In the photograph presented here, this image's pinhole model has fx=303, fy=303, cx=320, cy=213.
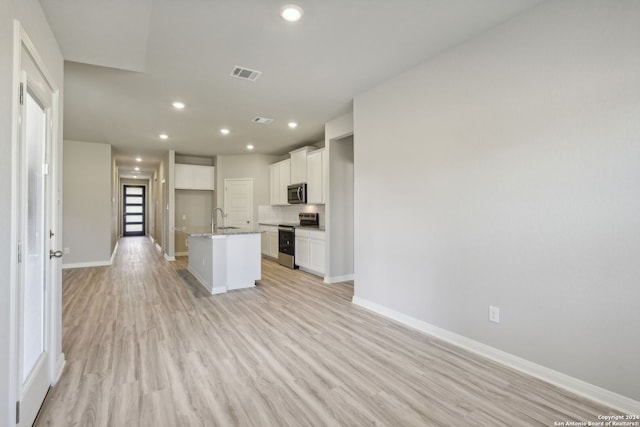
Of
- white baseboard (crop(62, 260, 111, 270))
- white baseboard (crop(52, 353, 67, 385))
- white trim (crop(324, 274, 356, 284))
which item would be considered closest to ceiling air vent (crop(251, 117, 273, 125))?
white trim (crop(324, 274, 356, 284))

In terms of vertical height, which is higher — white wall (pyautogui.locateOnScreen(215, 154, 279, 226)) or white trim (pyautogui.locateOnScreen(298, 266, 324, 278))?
white wall (pyautogui.locateOnScreen(215, 154, 279, 226))

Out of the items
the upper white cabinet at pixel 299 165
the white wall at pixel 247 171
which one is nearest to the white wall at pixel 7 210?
the upper white cabinet at pixel 299 165

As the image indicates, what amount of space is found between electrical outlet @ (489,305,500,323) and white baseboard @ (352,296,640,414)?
0.77 feet

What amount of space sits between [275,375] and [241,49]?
2.78m

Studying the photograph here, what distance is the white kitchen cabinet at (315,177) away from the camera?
5.65 m

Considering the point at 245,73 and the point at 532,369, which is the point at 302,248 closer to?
the point at 245,73

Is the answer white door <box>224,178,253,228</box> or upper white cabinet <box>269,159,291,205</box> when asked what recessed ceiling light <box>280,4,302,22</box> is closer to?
upper white cabinet <box>269,159,291,205</box>

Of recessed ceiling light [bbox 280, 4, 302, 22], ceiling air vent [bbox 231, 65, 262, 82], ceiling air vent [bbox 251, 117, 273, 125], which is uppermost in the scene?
ceiling air vent [bbox 251, 117, 273, 125]

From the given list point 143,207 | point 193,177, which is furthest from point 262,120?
Result: point 143,207

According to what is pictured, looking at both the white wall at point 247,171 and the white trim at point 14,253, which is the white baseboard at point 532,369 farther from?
the white wall at point 247,171

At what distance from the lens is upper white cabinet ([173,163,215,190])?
7863 mm

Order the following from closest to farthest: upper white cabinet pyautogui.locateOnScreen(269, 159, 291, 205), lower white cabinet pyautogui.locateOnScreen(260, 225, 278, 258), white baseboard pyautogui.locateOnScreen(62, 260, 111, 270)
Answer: white baseboard pyautogui.locateOnScreen(62, 260, 111, 270)
upper white cabinet pyautogui.locateOnScreen(269, 159, 291, 205)
lower white cabinet pyautogui.locateOnScreen(260, 225, 278, 258)

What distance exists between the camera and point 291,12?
88.2 inches

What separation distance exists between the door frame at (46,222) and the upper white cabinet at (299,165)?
4.17 meters
